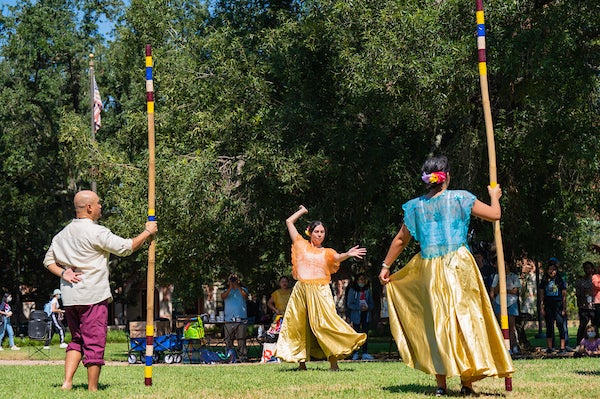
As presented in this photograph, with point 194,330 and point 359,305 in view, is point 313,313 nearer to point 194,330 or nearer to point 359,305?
point 194,330

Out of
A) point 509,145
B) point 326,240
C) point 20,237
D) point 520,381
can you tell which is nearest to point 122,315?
point 20,237

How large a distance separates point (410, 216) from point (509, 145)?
12.0 metres

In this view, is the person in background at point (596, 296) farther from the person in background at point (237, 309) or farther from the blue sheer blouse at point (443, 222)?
the blue sheer blouse at point (443, 222)

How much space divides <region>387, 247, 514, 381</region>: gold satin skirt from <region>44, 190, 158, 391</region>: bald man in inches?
104

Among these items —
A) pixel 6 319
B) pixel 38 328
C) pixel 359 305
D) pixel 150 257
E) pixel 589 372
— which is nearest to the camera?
pixel 150 257

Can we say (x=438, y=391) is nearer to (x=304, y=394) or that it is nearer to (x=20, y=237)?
(x=304, y=394)

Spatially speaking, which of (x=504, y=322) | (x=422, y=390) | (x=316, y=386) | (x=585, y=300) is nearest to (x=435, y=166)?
(x=504, y=322)

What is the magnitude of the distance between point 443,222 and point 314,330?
208 inches

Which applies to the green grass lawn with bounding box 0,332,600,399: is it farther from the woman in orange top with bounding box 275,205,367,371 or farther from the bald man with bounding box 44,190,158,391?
the woman in orange top with bounding box 275,205,367,371

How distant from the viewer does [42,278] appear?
188 feet

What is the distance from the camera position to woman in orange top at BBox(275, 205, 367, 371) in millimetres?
13930

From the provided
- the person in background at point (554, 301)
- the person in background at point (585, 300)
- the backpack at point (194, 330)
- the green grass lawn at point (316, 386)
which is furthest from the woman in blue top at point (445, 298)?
the backpack at point (194, 330)

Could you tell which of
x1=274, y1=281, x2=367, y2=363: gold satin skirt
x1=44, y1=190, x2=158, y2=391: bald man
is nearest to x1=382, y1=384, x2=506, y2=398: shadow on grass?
x1=44, y1=190, x2=158, y2=391: bald man

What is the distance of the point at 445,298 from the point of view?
29.1 feet
